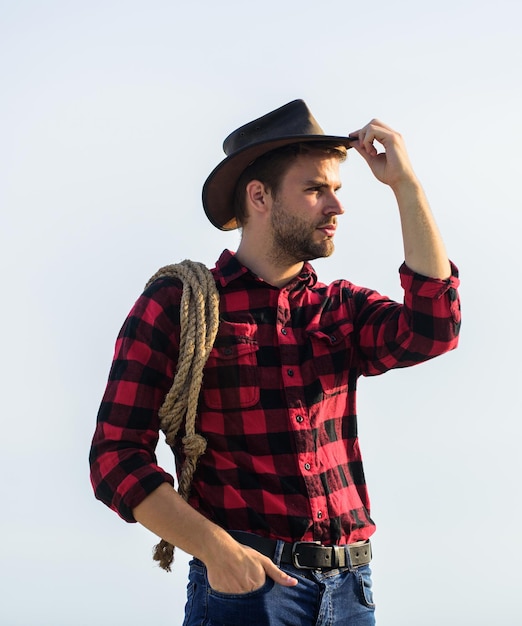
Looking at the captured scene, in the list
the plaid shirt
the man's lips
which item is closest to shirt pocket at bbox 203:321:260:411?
the plaid shirt

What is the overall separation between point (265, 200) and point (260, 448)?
3.46 feet

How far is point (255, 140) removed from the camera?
13.5 feet

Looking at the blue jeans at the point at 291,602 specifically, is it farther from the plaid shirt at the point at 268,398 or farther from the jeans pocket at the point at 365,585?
the plaid shirt at the point at 268,398

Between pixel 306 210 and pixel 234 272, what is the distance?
1.22 ft

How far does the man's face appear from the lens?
388 cm

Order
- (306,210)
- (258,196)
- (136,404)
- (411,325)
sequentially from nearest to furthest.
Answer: (136,404), (411,325), (306,210), (258,196)

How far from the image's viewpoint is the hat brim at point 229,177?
13.0 feet

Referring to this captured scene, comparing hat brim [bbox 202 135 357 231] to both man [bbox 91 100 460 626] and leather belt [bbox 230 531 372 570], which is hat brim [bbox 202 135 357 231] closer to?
man [bbox 91 100 460 626]

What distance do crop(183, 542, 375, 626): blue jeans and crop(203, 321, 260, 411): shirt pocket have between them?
1.80ft

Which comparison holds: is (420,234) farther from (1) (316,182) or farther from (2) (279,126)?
(2) (279,126)

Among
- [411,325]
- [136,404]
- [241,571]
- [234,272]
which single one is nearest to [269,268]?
[234,272]

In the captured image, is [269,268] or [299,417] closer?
[299,417]

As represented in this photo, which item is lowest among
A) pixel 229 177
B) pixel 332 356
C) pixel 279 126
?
pixel 332 356

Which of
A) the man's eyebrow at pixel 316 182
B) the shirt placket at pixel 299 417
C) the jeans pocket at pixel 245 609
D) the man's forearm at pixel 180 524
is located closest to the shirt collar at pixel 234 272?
the shirt placket at pixel 299 417
